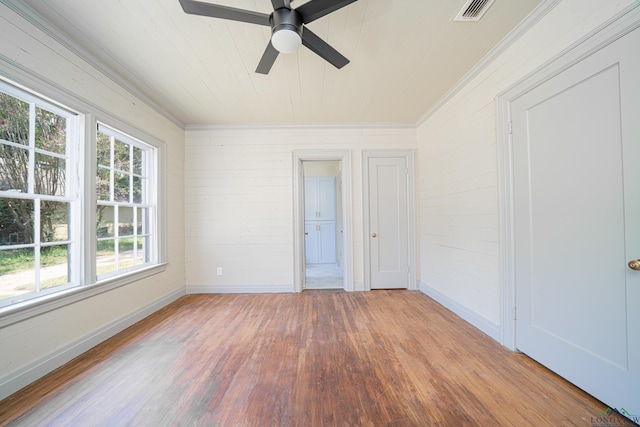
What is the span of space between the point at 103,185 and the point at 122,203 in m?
0.27

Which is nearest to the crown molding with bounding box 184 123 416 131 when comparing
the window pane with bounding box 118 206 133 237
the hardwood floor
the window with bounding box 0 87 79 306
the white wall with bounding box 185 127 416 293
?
the white wall with bounding box 185 127 416 293

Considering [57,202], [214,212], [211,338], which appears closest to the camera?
[57,202]

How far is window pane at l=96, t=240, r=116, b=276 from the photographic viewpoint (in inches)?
92.2

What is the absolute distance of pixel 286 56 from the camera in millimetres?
2170

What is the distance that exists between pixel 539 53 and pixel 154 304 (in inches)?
180

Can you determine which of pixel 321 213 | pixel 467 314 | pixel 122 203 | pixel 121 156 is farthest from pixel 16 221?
pixel 321 213

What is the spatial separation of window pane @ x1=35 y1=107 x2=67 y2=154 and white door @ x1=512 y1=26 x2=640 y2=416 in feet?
12.6

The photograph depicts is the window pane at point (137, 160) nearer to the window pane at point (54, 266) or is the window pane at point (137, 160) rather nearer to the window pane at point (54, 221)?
the window pane at point (54, 221)

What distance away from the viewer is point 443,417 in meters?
1.35

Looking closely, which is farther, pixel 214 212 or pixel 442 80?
pixel 214 212

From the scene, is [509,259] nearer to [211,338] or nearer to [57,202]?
[211,338]

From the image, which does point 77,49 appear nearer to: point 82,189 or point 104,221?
point 82,189

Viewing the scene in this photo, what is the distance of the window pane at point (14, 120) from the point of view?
5.31ft

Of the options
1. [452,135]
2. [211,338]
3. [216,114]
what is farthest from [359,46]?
[211,338]
